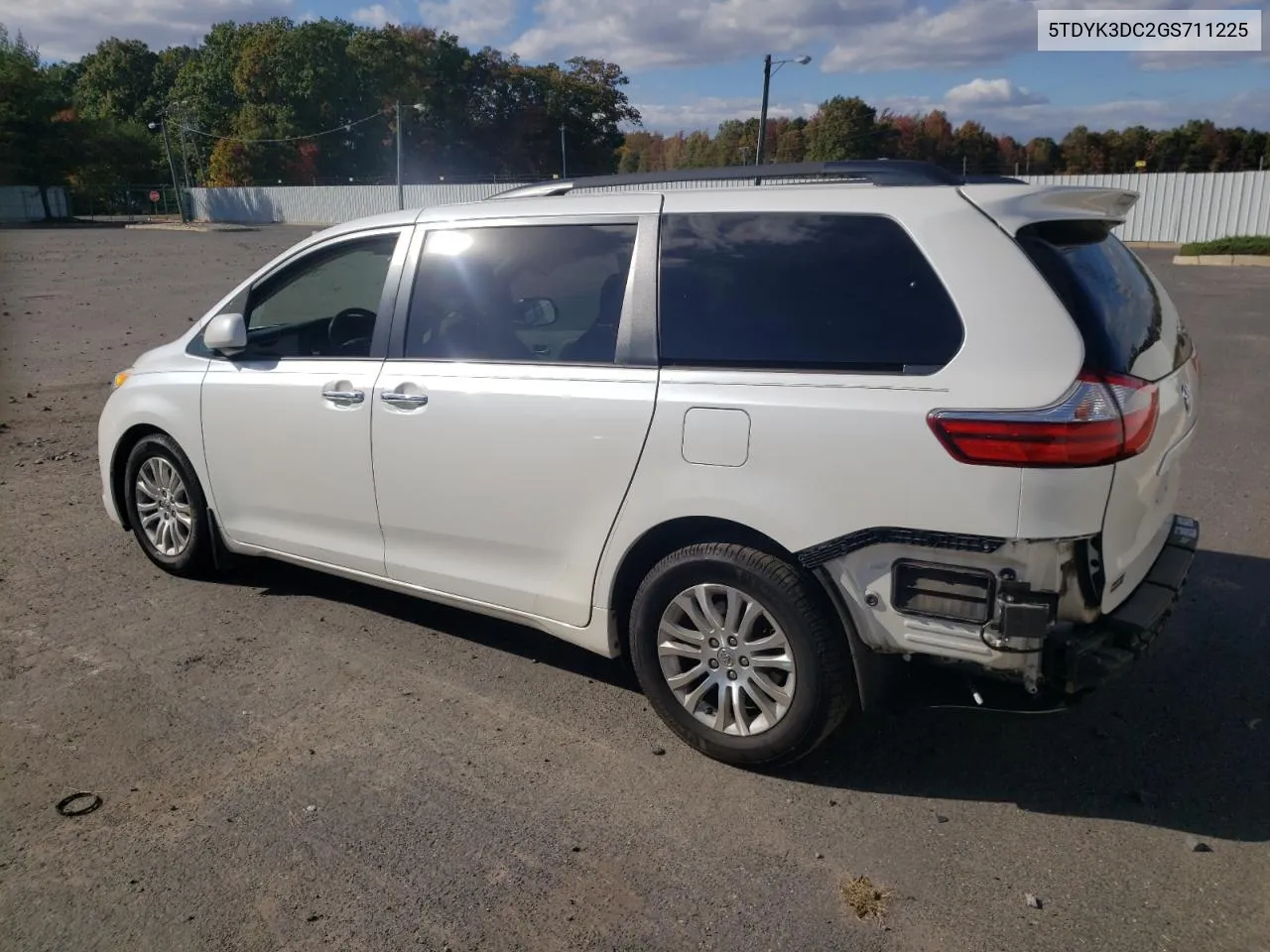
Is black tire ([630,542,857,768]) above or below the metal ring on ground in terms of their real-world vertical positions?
above

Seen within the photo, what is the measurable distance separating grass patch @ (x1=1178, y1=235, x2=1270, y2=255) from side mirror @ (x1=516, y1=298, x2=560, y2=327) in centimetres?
2571

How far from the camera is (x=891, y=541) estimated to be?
122 inches

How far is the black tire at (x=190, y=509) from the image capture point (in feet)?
17.0

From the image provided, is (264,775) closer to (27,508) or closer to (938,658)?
(938,658)

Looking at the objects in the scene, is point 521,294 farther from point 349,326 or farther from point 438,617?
point 438,617

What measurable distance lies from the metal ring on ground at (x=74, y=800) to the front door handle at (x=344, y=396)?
5.82 feet

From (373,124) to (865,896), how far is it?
307 feet

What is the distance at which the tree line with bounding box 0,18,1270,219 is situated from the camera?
7181 centimetres

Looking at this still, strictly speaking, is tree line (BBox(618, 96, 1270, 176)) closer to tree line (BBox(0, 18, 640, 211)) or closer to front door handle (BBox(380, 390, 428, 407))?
tree line (BBox(0, 18, 640, 211))

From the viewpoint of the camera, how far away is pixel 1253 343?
486 inches

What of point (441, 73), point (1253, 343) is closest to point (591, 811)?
point (1253, 343)

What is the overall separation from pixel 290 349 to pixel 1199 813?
4.35m

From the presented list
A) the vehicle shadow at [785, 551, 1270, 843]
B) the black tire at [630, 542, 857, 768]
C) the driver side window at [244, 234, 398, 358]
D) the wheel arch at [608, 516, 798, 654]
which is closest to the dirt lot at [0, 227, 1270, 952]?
the vehicle shadow at [785, 551, 1270, 843]

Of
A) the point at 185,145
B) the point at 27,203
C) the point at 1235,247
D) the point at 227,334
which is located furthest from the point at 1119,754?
the point at 185,145
